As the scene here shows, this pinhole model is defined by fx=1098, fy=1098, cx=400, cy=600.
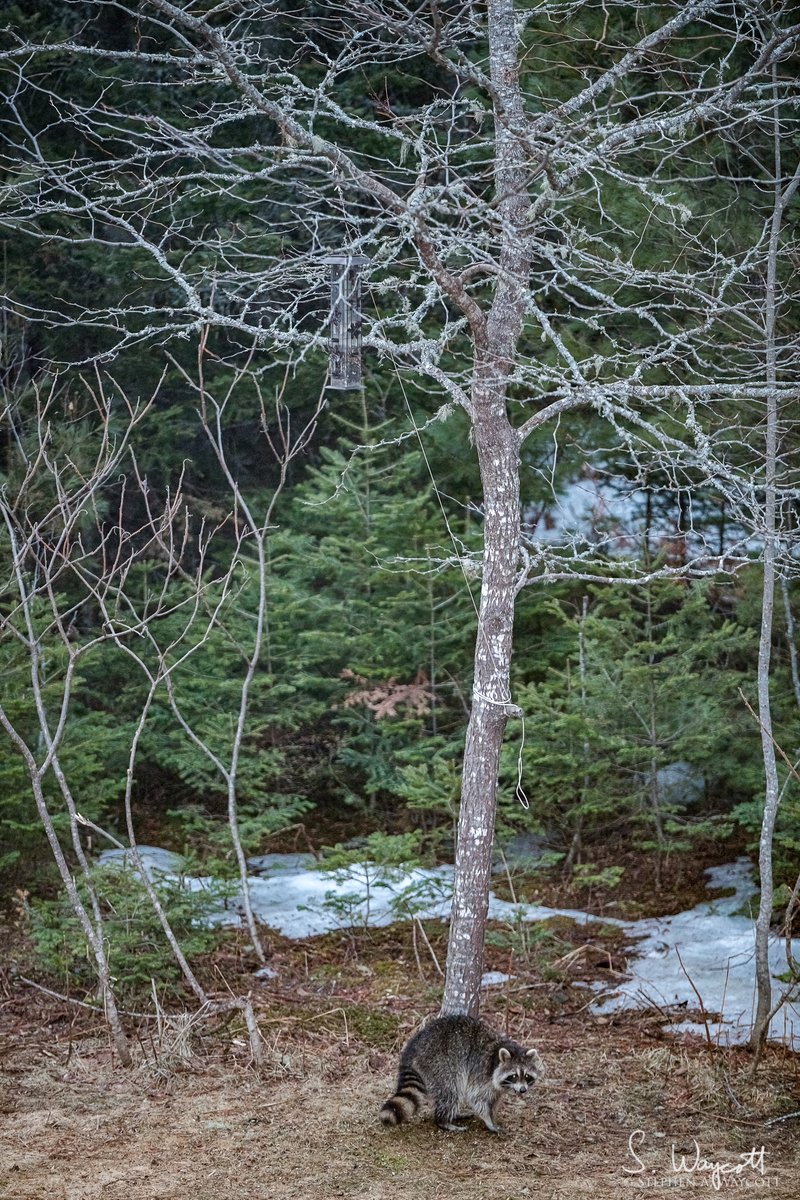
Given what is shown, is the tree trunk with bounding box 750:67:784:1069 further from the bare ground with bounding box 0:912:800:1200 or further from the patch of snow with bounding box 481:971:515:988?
the patch of snow with bounding box 481:971:515:988

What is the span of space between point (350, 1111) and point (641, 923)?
12.2 ft

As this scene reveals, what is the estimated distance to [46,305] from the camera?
38.2 ft

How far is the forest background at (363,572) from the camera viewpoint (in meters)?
7.19

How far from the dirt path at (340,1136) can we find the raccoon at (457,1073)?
0.14 meters

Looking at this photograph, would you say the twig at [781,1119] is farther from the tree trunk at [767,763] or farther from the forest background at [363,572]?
the forest background at [363,572]

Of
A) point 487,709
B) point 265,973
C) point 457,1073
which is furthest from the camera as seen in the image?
point 265,973

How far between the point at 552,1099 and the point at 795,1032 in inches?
70.5

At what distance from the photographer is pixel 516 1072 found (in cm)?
489

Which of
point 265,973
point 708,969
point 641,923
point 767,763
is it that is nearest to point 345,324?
point 767,763

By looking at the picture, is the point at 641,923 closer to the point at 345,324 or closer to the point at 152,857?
the point at 152,857

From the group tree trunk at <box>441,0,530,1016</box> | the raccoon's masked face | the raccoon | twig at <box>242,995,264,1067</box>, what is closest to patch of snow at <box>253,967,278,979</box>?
twig at <box>242,995,264,1067</box>

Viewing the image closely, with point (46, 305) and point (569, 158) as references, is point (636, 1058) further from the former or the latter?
point (46, 305)

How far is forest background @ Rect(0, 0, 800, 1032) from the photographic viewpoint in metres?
7.19

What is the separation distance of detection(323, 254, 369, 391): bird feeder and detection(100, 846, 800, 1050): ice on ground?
3.73 metres
